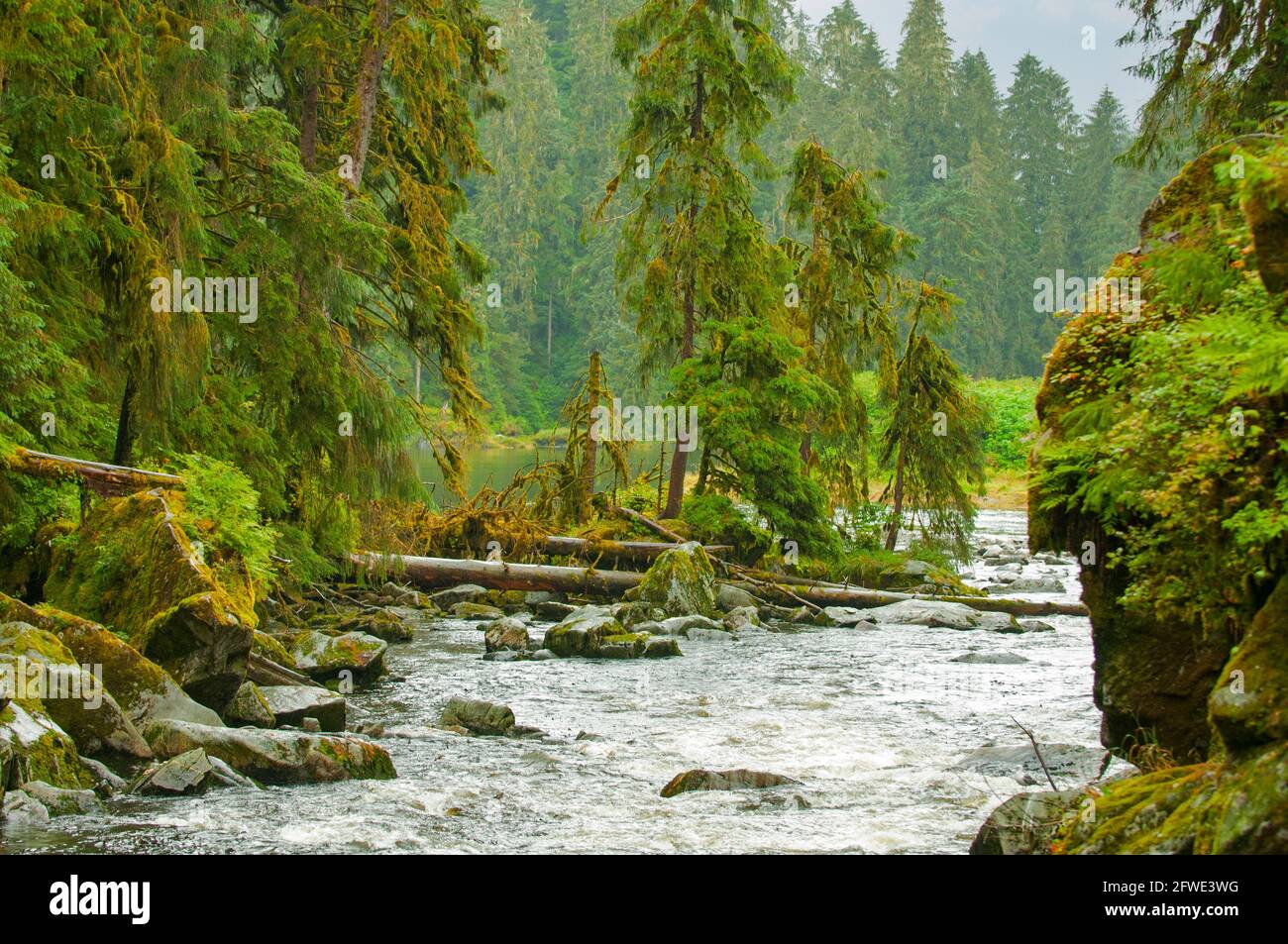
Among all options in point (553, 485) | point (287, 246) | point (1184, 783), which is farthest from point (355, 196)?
point (1184, 783)

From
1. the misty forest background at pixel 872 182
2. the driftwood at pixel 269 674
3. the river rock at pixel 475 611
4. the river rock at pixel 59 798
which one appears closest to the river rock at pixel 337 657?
the driftwood at pixel 269 674

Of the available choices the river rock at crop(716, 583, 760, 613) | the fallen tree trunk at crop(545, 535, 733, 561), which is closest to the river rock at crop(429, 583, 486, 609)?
the fallen tree trunk at crop(545, 535, 733, 561)

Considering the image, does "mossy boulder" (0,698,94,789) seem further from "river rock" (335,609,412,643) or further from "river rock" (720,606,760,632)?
"river rock" (720,606,760,632)

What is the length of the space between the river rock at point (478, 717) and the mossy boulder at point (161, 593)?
1.85 meters

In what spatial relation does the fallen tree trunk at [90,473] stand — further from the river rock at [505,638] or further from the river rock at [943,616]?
the river rock at [943,616]

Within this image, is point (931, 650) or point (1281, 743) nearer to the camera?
point (1281, 743)

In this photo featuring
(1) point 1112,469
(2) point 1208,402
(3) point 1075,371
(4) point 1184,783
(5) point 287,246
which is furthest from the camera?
(5) point 287,246

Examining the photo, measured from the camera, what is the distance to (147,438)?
11836 millimetres

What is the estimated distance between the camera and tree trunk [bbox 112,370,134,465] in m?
11.6

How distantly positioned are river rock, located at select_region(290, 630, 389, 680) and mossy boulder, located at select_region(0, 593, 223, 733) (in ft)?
10.4

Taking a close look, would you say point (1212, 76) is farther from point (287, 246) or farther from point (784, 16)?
point (784, 16)

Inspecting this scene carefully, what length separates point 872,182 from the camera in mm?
70062
